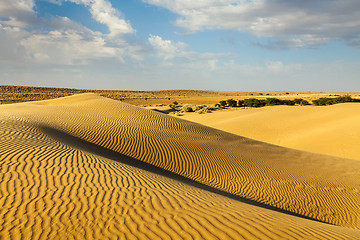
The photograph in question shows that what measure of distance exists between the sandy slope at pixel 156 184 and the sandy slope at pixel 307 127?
4.93 metres

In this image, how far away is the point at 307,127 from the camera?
25500mm

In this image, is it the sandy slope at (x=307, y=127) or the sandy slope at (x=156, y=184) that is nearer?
the sandy slope at (x=156, y=184)

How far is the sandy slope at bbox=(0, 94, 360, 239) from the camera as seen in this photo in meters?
4.53

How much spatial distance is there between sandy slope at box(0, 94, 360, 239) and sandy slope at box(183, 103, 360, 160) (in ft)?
16.2

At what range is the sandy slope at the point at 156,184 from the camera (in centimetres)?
453

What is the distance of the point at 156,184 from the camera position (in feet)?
23.5

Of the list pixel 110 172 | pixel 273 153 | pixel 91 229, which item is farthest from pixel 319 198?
pixel 91 229

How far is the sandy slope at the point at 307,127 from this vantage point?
19.3 m

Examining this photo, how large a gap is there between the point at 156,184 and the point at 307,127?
22.1 m

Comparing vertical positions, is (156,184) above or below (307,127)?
above

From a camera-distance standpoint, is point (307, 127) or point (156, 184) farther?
point (307, 127)

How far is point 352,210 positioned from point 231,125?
65.6 feet

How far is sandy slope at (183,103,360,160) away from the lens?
19.3 metres

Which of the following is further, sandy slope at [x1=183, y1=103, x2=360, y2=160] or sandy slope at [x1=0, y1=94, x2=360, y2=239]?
sandy slope at [x1=183, y1=103, x2=360, y2=160]
